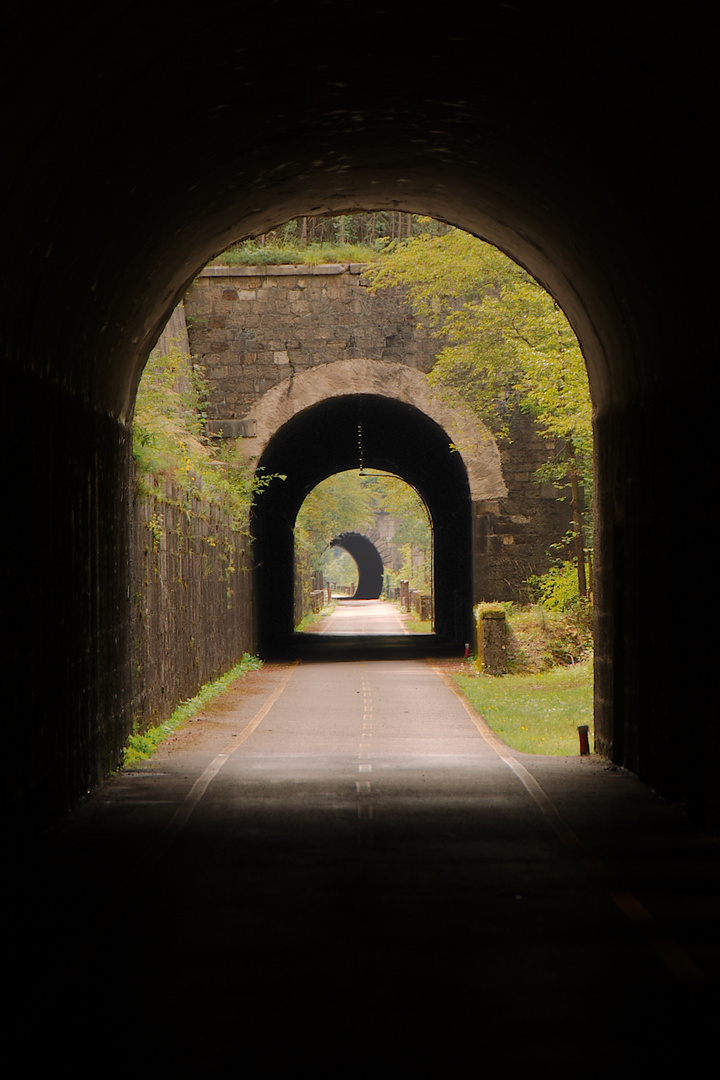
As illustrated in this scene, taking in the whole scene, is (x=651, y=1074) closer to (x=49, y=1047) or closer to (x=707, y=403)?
(x=49, y=1047)

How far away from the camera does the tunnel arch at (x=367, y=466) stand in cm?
2592

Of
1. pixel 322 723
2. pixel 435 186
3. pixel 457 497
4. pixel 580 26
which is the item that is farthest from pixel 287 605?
pixel 580 26

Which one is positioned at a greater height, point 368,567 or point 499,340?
point 499,340

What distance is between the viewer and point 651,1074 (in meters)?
3.68

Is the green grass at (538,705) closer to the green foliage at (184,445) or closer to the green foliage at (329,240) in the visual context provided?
the green foliage at (184,445)

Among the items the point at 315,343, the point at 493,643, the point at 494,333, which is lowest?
the point at 493,643

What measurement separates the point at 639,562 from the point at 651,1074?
6.02m

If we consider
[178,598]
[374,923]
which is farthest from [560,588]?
[374,923]

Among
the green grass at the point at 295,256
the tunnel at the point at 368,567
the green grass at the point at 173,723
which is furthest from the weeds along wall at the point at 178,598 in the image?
the tunnel at the point at 368,567

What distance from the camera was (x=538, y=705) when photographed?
49.6 feet

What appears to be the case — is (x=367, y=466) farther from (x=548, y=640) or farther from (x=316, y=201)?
(x=316, y=201)

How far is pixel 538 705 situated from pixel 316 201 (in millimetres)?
7177

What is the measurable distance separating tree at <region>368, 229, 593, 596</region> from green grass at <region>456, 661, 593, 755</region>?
274cm

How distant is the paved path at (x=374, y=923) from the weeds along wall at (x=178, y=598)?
7.19 feet
